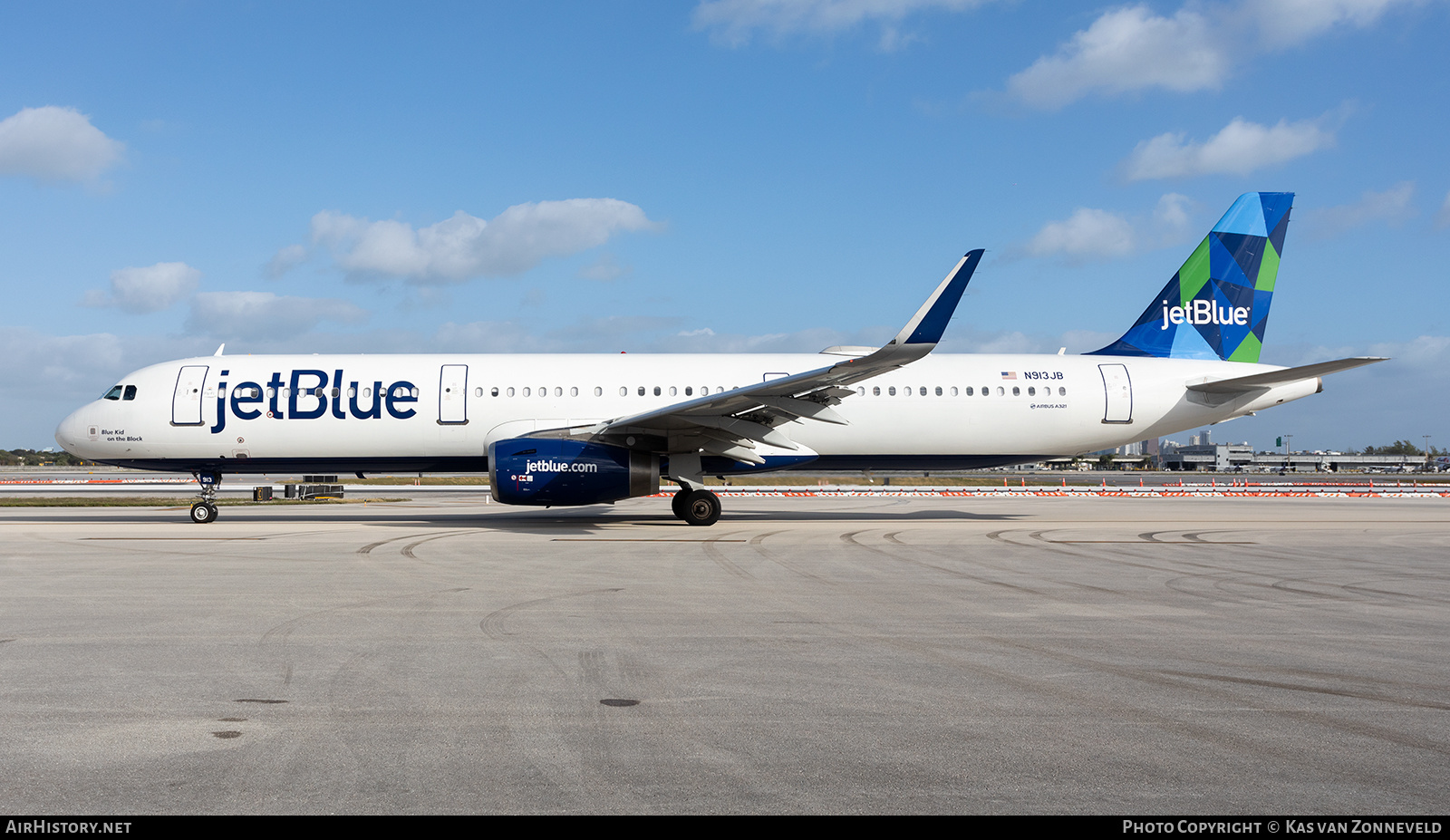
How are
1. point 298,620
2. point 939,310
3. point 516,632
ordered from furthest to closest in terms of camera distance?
1. point 939,310
2. point 298,620
3. point 516,632

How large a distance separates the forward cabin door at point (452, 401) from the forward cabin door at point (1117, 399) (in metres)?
13.6

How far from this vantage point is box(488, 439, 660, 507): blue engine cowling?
54.5 feet

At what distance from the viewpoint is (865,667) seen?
6.05m

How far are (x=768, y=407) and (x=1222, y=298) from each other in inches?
458

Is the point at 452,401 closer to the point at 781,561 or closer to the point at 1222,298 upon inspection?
the point at 781,561

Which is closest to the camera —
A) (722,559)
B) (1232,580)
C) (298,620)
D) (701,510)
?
(298,620)

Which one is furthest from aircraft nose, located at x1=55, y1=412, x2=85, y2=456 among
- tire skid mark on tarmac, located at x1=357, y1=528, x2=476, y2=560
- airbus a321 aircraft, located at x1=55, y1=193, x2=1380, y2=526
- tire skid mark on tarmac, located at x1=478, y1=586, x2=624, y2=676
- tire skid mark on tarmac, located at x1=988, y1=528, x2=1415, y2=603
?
tire skid mark on tarmac, located at x1=988, y1=528, x2=1415, y2=603

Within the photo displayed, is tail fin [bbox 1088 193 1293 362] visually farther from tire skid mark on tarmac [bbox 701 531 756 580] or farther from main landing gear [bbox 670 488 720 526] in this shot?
tire skid mark on tarmac [bbox 701 531 756 580]

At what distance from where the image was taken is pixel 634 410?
63.1 feet

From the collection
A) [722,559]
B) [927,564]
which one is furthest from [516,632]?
[927,564]

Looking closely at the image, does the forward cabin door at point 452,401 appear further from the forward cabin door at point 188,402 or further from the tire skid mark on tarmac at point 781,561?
the tire skid mark on tarmac at point 781,561

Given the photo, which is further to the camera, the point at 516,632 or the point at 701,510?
the point at 701,510
